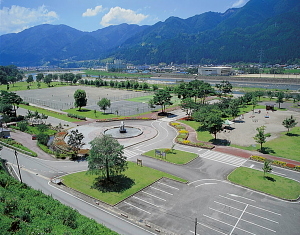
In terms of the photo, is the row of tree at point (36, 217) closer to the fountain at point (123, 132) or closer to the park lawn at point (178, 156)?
the park lawn at point (178, 156)

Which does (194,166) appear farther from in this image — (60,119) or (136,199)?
(60,119)

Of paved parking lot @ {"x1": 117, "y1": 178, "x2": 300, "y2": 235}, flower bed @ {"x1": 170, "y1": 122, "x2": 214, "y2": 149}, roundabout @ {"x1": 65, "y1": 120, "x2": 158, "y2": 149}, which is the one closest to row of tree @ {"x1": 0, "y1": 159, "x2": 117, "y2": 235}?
paved parking lot @ {"x1": 117, "y1": 178, "x2": 300, "y2": 235}

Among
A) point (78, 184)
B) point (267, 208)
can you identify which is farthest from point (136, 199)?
point (267, 208)

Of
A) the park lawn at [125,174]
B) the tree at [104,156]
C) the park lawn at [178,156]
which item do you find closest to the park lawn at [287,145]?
the park lawn at [178,156]

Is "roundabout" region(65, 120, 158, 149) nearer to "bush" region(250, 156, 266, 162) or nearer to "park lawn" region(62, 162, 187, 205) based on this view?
"park lawn" region(62, 162, 187, 205)

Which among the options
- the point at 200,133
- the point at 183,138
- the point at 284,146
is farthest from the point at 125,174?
the point at 284,146

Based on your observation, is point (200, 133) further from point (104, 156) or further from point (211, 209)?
point (104, 156)
